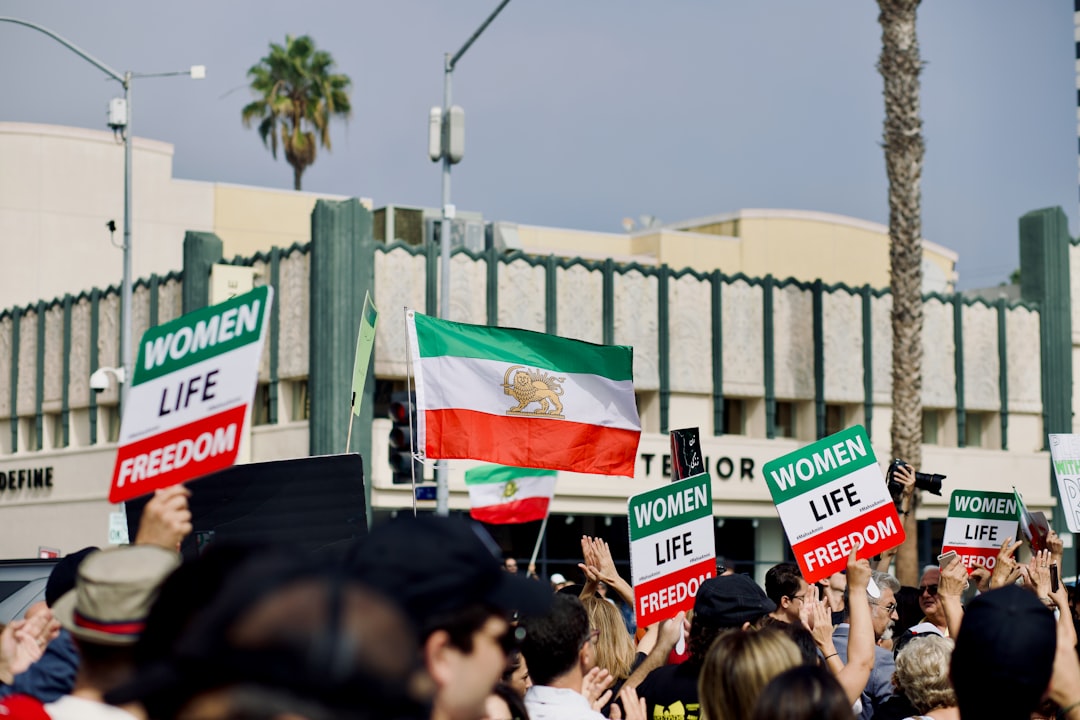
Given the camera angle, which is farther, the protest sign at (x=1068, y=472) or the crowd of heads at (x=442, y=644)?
the protest sign at (x=1068, y=472)

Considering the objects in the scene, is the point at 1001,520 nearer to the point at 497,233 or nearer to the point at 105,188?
the point at 497,233

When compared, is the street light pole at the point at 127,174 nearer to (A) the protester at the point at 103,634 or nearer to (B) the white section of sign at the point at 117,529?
(B) the white section of sign at the point at 117,529

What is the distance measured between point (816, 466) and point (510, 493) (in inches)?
486

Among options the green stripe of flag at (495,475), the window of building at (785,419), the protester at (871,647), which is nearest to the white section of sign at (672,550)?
the protester at (871,647)

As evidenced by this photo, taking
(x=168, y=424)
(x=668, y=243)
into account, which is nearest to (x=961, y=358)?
(x=668, y=243)

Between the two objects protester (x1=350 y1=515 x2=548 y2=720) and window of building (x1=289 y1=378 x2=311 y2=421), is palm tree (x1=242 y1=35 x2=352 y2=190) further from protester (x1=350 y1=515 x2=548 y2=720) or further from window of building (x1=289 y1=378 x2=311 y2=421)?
protester (x1=350 y1=515 x2=548 y2=720)

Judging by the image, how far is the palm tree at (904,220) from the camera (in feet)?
91.1

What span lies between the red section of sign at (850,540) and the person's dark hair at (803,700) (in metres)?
4.74

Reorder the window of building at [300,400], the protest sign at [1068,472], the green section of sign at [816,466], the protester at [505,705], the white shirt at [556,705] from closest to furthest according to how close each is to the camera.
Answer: the protester at [505,705]
the white shirt at [556,705]
the green section of sign at [816,466]
the protest sign at [1068,472]
the window of building at [300,400]

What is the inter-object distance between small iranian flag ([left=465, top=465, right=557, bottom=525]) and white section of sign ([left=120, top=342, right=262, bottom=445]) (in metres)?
15.0

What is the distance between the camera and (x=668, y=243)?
134ft

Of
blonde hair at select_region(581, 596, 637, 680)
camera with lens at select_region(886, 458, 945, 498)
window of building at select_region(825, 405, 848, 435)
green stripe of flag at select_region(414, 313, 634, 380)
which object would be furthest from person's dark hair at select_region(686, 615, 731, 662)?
window of building at select_region(825, 405, 848, 435)

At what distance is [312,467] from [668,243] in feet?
110

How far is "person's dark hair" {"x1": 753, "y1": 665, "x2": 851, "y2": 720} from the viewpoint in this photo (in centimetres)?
339
